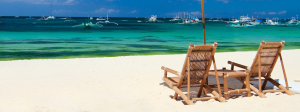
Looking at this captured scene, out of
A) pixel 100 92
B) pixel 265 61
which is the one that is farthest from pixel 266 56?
pixel 100 92

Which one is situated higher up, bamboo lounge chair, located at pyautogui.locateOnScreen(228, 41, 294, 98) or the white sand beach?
bamboo lounge chair, located at pyautogui.locateOnScreen(228, 41, 294, 98)

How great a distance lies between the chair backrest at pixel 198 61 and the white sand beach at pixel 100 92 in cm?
41

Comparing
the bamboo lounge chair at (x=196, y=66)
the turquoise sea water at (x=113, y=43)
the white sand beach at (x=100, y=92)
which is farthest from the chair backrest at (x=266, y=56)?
the turquoise sea water at (x=113, y=43)

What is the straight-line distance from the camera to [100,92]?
4688 mm

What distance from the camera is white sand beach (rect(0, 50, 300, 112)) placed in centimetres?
377

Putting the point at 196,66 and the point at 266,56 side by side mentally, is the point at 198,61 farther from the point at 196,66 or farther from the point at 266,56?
the point at 266,56

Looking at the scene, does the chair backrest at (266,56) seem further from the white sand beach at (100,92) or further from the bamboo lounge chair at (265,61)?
the white sand beach at (100,92)

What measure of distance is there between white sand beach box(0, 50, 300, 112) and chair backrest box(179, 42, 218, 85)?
1.34 ft

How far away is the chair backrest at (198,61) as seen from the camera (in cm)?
376

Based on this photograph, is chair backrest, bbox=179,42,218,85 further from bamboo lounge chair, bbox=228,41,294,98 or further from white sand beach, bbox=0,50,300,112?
bamboo lounge chair, bbox=228,41,294,98

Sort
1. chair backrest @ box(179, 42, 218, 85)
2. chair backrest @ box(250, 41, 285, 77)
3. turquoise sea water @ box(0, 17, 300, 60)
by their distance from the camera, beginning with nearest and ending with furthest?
chair backrest @ box(179, 42, 218, 85), chair backrest @ box(250, 41, 285, 77), turquoise sea water @ box(0, 17, 300, 60)

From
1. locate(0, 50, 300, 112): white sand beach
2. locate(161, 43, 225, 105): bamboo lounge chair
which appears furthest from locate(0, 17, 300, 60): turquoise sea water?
locate(161, 43, 225, 105): bamboo lounge chair

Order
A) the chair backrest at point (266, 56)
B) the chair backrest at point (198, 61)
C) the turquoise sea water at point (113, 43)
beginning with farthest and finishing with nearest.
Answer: the turquoise sea water at point (113, 43)
the chair backrest at point (266, 56)
the chair backrest at point (198, 61)

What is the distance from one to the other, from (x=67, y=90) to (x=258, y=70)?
3.22m
